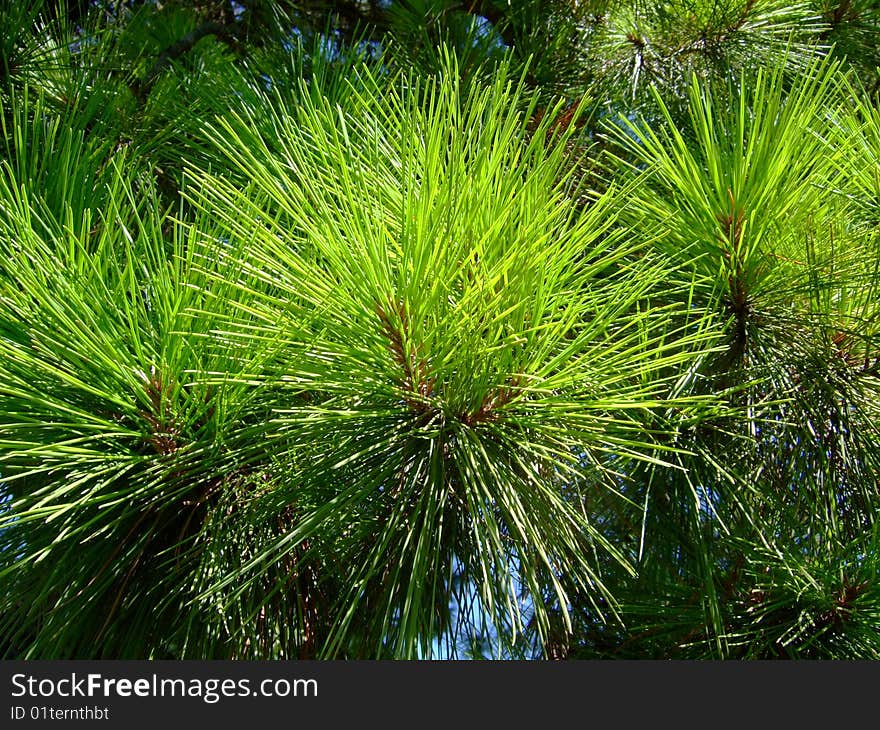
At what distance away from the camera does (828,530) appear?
780mm

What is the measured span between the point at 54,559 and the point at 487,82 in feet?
2.78

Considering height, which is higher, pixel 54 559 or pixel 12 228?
pixel 12 228

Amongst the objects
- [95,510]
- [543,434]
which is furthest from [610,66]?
[95,510]

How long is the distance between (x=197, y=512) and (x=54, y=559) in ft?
0.38

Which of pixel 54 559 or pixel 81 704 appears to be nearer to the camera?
pixel 81 704

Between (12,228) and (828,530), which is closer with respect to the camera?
(12,228)

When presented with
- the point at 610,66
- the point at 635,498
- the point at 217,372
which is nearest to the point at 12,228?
the point at 217,372

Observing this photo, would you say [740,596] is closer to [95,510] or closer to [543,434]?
[543,434]

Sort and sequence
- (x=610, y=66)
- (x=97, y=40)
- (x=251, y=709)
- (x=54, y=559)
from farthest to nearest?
(x=610, y=66) → (x=97, y=40) → (x=54, y=559) → (x=251, y=709)

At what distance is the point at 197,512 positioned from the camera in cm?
71

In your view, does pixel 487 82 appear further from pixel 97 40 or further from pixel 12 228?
pixel 12 228

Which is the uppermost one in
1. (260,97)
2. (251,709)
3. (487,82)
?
(487,82)

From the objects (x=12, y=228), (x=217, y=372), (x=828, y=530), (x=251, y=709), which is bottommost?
(x=251, y=709)

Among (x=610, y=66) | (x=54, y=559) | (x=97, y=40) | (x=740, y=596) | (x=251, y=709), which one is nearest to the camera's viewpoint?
(x=251, y=709)
